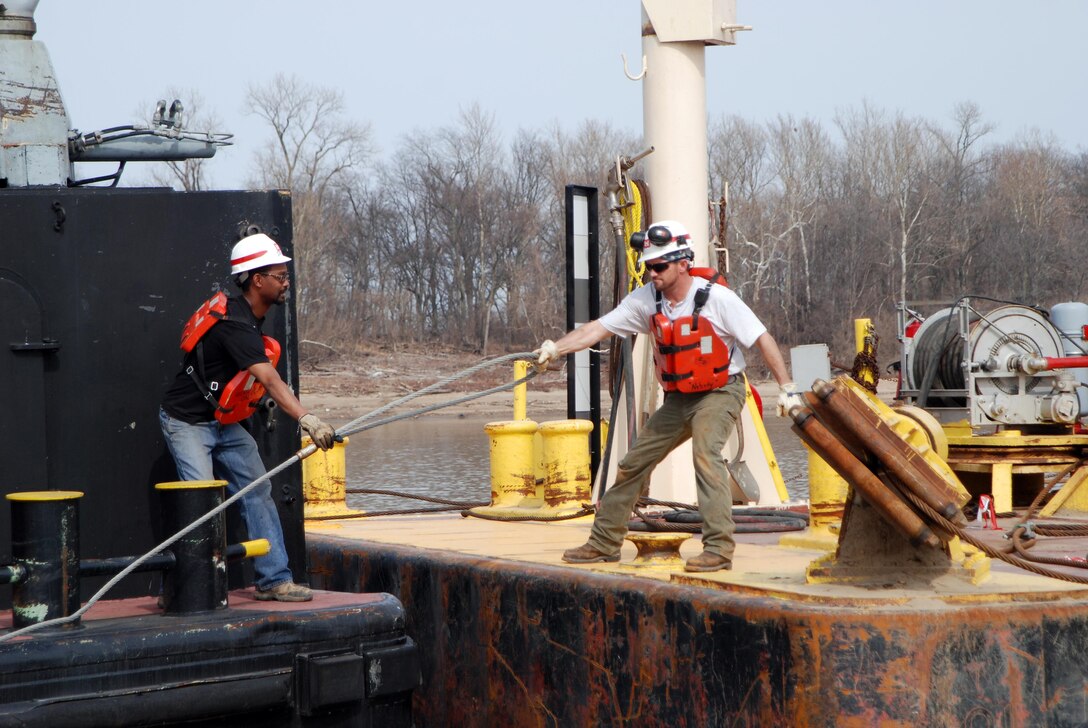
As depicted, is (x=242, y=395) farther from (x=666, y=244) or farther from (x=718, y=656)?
(x=718, y=656)

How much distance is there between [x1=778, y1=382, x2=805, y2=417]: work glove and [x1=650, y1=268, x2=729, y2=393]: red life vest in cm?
53

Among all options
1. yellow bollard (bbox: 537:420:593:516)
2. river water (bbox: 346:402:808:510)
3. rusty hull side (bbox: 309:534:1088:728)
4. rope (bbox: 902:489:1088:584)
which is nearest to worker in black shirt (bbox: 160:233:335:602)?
rusty hull side (bbox: 309:534:1088:728)

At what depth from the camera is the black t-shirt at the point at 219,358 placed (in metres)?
5.62

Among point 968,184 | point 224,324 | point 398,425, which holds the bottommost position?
point 398,425

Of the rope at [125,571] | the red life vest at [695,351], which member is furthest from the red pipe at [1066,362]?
the rope at [125,571]

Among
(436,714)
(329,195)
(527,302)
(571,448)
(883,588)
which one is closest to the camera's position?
(883,588)

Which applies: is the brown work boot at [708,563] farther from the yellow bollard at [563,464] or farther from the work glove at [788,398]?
the yellow bollard at [563,464]

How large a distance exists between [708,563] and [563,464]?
315 cm

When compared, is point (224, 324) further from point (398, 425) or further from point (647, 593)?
point (398, 425)

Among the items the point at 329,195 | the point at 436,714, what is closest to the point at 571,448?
the point at 436,714

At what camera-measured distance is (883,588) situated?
550 cm

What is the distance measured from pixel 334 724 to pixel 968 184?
54277 millimetres

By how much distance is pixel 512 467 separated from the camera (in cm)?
994

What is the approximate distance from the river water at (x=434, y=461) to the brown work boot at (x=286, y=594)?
8.86 m
